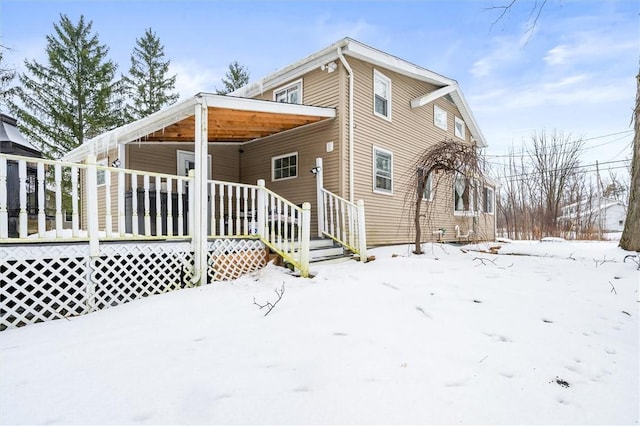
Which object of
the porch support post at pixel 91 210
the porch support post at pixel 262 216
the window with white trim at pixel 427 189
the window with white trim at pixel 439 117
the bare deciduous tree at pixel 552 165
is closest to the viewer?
the porch support post at pixel 91 210

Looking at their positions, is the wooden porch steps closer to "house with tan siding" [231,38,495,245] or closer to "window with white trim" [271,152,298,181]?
"house with tan siding" [231,38,495,245]

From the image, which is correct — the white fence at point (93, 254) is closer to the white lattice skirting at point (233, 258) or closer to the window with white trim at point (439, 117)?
the white lattice skirting at point (233, 258)

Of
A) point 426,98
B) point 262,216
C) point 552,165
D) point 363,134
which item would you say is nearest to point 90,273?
point 262,216

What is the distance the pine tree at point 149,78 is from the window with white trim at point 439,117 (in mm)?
16233

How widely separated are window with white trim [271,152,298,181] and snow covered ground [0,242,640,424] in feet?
14.6

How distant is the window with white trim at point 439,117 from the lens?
10.8 metres

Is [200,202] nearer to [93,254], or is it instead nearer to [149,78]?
[93,254]

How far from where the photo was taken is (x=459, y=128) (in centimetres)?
1237

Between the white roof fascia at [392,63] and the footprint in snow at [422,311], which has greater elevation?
the white roof fascia at [392,63]

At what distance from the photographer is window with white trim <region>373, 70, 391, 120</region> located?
327 inches

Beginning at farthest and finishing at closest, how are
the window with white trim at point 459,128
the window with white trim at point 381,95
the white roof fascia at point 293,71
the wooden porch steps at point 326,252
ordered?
1. the window with white trim at point 459,128
2. the window with white trim at point 381,95
3. the white roof fascia at point 293,71
4. the wooden porch steps at point 326,252

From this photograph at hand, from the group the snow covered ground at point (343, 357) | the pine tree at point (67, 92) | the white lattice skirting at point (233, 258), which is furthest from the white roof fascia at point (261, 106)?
the pine tree at point (67, 92)

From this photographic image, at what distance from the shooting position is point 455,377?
2.17m

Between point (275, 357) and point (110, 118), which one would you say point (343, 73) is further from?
point (110, 118)
